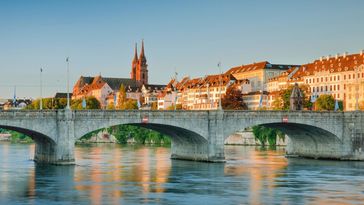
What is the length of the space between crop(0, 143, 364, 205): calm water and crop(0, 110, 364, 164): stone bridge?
7.74 ft

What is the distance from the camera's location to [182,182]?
6059cm

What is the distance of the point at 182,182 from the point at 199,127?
16.9 meters

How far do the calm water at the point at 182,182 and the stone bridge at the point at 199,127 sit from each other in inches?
92.8

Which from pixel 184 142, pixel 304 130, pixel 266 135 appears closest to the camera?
pixel 184 142

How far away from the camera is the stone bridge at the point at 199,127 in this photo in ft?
228

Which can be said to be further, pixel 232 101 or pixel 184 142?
pixel 232 101

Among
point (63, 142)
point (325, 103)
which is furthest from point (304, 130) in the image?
point (325, 103)

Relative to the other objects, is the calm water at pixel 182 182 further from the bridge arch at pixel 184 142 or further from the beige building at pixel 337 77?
the beige building at pixel 337 77

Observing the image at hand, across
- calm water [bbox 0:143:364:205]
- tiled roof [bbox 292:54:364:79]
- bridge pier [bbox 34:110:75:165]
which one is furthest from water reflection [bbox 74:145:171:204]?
tiled roof [bbox 292:54:364:79]

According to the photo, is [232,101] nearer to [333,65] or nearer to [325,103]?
[333,65]

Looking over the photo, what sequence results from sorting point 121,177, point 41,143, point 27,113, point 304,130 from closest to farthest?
point 121,177 < point 27,113 < point 41,143 < point 304,130

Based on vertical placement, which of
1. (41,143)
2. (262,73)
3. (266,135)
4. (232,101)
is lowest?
(41,143)

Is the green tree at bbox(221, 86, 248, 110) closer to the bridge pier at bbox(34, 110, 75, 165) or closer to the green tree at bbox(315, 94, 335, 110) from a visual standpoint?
the green tree at bbox(315, 94, 335, 110)

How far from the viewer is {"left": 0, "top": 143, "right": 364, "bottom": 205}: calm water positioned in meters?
50.5
